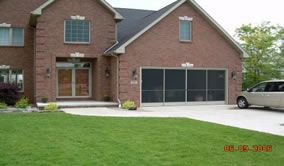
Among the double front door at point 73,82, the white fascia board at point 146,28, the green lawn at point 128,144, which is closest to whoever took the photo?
the green lawn at point 128,144

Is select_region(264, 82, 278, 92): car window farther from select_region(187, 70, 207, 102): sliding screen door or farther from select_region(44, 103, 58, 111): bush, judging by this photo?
select_region(44, 103, 58, 111): bush

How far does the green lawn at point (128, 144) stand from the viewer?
6387 millimetres

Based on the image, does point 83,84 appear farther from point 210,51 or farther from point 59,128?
point 59,128

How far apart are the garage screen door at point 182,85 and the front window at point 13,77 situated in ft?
27.4

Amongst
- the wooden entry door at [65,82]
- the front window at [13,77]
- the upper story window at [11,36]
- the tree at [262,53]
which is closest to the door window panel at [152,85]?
the wooden entry door at [65,82]

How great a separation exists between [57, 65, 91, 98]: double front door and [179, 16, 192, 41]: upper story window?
6427 mm

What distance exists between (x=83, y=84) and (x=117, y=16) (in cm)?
488

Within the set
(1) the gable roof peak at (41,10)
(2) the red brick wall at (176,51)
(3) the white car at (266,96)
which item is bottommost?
(3) the white car at (266,96)

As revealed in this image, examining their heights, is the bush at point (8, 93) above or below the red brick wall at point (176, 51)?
below

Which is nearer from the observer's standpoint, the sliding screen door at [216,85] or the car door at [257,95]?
the car door at [257,95]

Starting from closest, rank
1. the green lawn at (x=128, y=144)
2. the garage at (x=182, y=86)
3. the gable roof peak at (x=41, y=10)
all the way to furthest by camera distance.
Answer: the green lawn at (x=128, y=144) < the gable roof peak at (x=41, y=10) < the garage at (x=182, y=86)

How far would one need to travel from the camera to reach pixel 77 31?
1969cm
